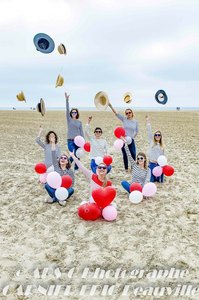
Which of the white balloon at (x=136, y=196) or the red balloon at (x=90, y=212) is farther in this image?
the white balloon at (x=136, y=196)

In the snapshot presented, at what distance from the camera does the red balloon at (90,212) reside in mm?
7355

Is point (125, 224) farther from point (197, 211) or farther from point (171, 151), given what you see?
point (171, 151)

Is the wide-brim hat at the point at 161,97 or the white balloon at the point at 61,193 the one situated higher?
the wide-brim hat at the point at 161,97

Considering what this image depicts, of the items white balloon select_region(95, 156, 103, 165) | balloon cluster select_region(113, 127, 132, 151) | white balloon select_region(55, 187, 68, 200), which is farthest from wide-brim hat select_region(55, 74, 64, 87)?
white balloon select_region(55, 187, 68, 200)

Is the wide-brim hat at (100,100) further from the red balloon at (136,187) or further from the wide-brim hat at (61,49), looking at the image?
the red balloon at (136,187)

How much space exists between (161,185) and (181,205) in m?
1.60

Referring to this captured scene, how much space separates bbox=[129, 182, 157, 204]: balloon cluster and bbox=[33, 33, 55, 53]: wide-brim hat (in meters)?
4.39

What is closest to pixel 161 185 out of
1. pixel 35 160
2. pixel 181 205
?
pixel 181 205

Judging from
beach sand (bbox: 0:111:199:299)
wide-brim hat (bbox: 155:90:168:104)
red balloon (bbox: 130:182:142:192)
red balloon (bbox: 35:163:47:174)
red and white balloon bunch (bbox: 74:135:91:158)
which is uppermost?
wide-brim hat (bbox: 155:90:168:104)

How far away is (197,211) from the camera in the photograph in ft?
27.0

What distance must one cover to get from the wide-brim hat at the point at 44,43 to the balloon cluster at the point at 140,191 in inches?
173

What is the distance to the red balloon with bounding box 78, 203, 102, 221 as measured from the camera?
24.1 ft

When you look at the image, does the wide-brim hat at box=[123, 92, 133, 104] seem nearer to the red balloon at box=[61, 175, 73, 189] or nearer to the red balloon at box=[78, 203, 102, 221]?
the red balloon at box=[61, 175, 73, 189]

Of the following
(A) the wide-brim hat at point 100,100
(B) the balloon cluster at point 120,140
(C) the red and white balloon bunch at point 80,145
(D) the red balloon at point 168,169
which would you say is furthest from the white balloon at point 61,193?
(D) the red balloon at point 168,169
